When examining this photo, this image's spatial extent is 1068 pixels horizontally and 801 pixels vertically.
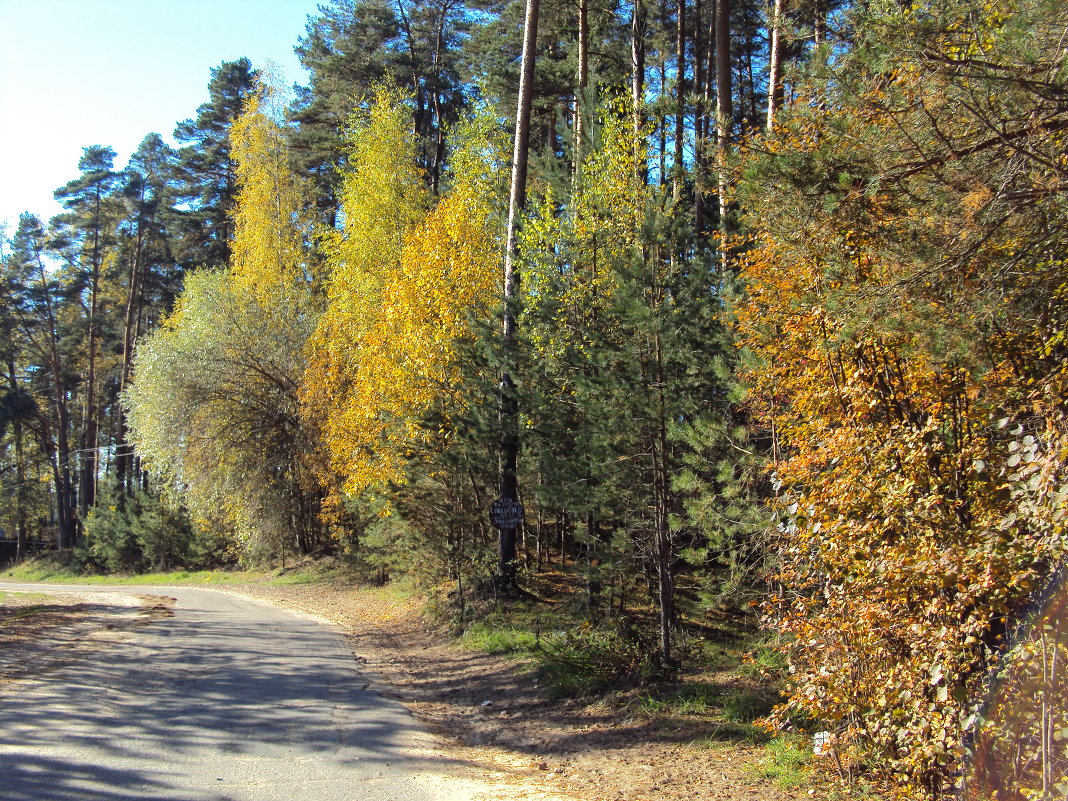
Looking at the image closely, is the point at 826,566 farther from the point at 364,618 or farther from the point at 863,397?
the point at 364,618

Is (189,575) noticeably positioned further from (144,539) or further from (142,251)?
(142,251)

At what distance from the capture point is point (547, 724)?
9273 mm

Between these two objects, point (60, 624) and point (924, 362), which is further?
point (60, 624)

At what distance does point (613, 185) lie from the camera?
516 inches

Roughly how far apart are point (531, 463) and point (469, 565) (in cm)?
244

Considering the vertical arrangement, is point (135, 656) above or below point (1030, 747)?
below

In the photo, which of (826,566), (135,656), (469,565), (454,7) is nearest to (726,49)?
(469,565)

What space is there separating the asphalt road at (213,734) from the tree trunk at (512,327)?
3.89 meters

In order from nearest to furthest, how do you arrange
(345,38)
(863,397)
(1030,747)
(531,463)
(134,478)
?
(1030,747) → (863,397) → (531,463) → (345,38) → (134,478)

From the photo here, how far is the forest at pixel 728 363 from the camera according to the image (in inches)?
201

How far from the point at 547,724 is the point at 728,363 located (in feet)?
16.5

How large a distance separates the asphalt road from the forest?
352cm

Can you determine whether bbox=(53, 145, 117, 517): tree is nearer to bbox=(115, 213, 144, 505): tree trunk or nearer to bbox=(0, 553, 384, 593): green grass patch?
bbox=(115, 213, 144, 505): tree trunk

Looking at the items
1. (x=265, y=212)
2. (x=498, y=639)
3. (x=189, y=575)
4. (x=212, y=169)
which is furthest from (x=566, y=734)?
(x=212, y=169)
